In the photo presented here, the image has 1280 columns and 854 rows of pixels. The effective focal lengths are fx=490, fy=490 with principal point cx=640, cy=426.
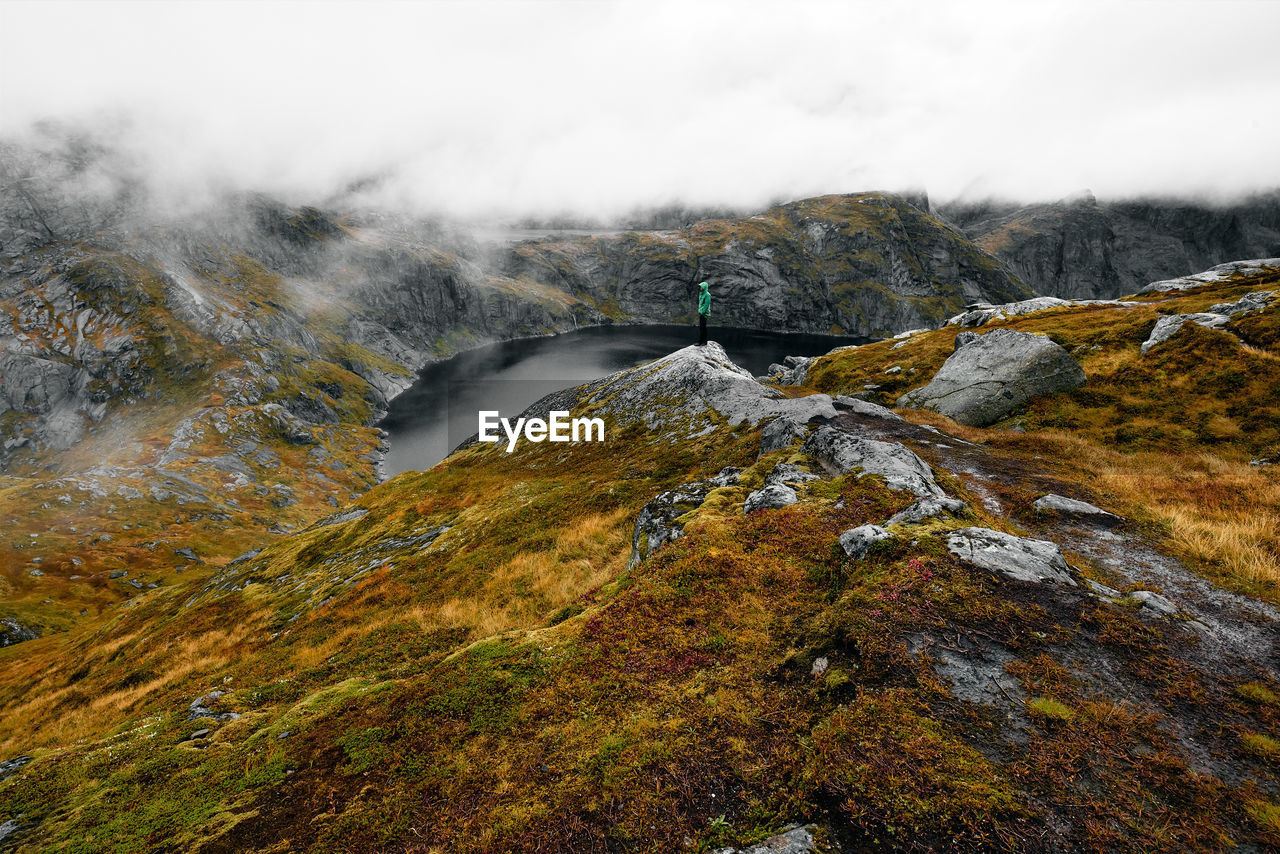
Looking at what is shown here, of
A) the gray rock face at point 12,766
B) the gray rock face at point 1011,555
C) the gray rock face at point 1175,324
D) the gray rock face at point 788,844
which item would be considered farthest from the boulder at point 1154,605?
the gray rock face at point 1175,324

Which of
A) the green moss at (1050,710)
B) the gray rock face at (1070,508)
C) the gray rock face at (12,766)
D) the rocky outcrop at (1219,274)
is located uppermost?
the rocky outcrop at (1219,274)

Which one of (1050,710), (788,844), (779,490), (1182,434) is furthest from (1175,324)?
(788,844)

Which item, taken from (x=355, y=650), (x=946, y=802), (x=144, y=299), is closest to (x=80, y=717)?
(x=355, y=650)

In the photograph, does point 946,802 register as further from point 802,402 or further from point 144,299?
point 144,299

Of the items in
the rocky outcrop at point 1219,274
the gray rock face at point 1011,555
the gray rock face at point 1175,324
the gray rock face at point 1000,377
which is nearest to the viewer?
the gray rock face at point 1011,555

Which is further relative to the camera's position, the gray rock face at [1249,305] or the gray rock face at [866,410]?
the gray rock face at [1249,305]

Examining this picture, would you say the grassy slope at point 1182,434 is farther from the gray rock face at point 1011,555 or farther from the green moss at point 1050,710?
the green moss at point 1050,710

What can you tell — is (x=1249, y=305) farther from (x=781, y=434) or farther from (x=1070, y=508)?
(x=781, y=434)
